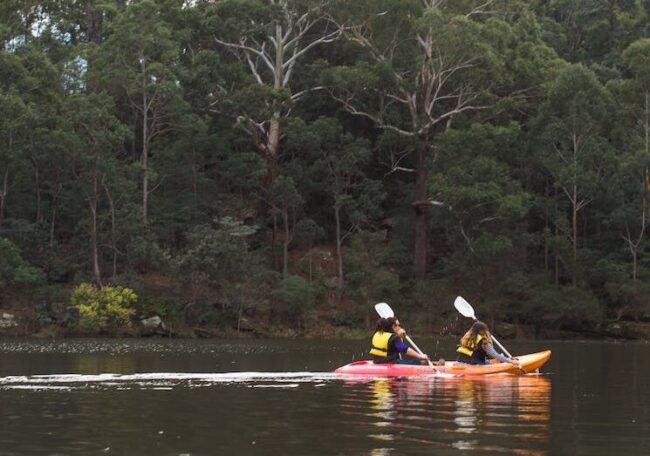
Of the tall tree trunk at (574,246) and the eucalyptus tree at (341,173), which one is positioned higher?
the eucalyptus tree at (341,173)

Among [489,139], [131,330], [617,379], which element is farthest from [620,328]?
[617,379]

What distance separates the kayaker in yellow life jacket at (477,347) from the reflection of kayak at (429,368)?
230 millimetres

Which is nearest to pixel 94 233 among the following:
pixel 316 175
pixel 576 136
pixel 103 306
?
pixel 103 306

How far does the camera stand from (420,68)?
47.4 m

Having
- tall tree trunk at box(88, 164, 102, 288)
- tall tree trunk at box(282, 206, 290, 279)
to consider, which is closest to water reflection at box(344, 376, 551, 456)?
tall tree trunk at box(88, 164, 102, 288)

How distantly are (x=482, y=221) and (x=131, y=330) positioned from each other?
15547 mm

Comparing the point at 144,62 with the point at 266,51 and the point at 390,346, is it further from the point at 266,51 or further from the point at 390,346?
the point at 390,346

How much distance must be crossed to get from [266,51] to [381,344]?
33.7m

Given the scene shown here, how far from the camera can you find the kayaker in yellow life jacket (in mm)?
21047

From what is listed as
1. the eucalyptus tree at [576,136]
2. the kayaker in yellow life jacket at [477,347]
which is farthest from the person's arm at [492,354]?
the eucalyptus tree at [576,136]

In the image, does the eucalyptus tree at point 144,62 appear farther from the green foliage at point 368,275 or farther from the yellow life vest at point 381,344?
the yellow life vest at point 381,344

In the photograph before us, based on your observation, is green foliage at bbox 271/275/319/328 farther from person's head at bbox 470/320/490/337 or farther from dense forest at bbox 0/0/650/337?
person's head at bbox 470/320/490/337

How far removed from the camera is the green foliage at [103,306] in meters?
39.7

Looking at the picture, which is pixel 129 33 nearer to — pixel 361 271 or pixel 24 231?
pixel 24 231
